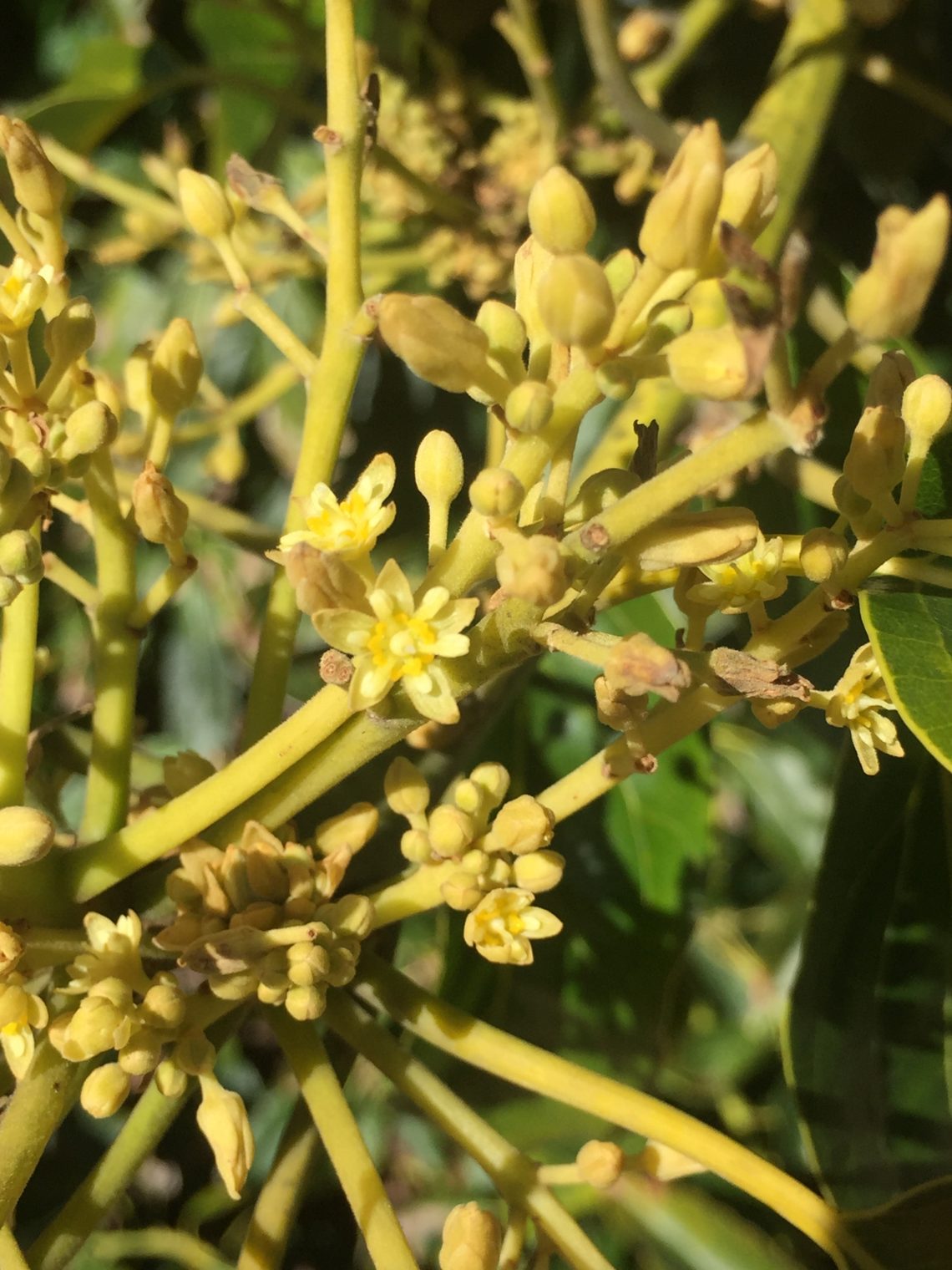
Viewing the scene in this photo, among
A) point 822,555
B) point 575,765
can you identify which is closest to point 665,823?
point 575,765


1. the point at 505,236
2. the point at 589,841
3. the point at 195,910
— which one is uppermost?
the point at 505,236

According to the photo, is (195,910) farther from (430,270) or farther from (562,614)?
(430,270)

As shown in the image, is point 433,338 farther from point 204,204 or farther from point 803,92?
point 803,92

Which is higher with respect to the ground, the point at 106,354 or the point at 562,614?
the point at 562,614

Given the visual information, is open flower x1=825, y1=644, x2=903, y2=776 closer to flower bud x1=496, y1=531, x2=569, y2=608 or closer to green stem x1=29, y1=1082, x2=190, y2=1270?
flower bud x1=496, y1=531, x2=569, y2=608

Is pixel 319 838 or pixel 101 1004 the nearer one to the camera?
pixel 101 1004

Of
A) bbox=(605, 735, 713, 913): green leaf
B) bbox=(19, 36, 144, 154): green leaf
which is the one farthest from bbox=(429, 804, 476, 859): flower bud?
bbox=(19, 36, 144, 154): green leaf

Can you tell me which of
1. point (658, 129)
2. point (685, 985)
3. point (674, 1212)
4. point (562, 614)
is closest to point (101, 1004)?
point (562, 614)
